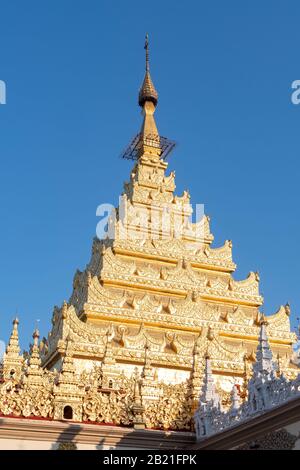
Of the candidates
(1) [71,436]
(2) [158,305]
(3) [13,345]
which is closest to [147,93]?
(2) [158,305]

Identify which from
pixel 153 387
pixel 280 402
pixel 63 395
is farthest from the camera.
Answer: pixel 153 387

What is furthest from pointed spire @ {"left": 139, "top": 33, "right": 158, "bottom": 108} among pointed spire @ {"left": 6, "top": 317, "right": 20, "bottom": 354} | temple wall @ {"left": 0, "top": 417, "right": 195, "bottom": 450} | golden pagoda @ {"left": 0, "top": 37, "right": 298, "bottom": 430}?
temple wall @ {"left": 0, "top": 417, "right": 195, "bottom": 450}

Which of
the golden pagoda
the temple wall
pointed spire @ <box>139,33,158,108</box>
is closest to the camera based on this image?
the temple wall

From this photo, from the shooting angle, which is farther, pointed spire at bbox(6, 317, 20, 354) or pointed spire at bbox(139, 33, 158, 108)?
pointed spire at bbox(139, 33, 158, 108)

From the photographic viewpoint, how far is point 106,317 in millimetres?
24859

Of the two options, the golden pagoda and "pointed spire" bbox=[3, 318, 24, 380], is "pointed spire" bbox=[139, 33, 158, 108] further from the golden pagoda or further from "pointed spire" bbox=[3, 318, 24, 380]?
"pointed spire" bbox=[3, 318, 24, 380]

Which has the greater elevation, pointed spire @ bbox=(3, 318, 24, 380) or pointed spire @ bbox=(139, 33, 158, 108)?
pointed spire @ bbox=(139, 33, 158, 108)

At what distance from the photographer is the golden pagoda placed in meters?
23.5

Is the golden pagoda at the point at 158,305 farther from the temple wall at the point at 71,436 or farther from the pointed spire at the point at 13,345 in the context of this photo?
the temple wall at the point at 71,436

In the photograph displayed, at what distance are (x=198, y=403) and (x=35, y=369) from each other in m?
3.35
